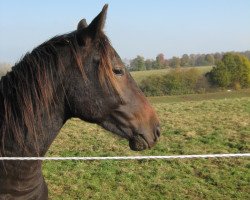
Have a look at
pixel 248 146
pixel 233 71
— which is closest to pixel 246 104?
pixel 248 146

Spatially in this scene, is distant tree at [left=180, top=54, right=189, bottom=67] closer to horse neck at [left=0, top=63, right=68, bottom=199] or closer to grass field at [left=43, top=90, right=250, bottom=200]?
grass field at [left=43, top=90, right=250, bottom=200]

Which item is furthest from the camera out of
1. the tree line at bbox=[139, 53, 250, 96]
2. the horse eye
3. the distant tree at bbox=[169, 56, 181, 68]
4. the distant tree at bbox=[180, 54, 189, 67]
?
the distant tree at bbox=[180, 54, 189, 67]

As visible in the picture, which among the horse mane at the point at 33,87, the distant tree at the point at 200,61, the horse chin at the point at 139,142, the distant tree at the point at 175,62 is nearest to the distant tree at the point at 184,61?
the distant tree at the point at 175,62

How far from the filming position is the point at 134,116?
2752 mm

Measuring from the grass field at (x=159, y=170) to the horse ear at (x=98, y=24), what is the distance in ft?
8.06

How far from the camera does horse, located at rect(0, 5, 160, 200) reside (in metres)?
2.54

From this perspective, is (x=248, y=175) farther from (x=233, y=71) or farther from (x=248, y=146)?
(x=233, y=71)

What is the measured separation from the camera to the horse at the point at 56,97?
8.32 feet

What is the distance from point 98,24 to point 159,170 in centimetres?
484

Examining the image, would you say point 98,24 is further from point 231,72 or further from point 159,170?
point 231,72

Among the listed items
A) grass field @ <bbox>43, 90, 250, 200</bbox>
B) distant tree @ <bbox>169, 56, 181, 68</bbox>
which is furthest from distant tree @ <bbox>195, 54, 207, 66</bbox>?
grass field @ <bbox>43, 90, 250, 200</bbox>

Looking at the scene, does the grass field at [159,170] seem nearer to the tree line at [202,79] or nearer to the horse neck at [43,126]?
the horse neck at [43,126]

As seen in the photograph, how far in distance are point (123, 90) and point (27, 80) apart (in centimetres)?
66

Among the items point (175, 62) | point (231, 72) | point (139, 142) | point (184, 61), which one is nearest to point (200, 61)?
point (184, 61)
